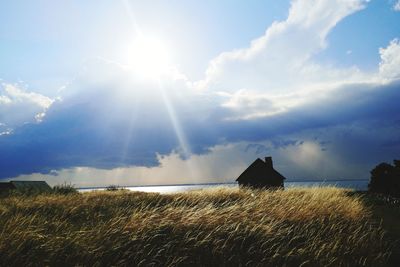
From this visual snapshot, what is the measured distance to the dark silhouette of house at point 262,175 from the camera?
45969 mm

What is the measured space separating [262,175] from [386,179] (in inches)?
627

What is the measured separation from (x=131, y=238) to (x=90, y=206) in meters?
6.98

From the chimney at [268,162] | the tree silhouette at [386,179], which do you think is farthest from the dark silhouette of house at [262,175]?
the tree silhouette at [386,179]

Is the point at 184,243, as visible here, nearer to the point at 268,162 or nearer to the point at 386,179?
the point at 386,179

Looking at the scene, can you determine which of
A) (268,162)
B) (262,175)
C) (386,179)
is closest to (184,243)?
(386,179)

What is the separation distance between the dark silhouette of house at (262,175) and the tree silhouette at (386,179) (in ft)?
41.1

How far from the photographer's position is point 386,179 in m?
34.0

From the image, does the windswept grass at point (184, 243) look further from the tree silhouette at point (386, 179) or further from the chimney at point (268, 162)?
the chimney at point (268, 162)

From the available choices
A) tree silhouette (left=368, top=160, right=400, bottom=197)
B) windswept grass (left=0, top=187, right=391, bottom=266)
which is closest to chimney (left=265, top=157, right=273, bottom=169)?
tree silhouette (left=368, top=160, right=400, bottom=197)

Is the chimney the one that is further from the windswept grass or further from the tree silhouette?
the windswept grass

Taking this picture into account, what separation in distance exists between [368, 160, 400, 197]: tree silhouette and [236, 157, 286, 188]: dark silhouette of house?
1254 cm

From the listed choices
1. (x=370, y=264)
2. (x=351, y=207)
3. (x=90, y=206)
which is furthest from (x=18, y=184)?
(x=370, y=264)

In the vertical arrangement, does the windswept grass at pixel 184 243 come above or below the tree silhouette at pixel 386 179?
below

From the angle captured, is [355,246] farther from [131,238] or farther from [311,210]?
[131,238]
